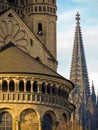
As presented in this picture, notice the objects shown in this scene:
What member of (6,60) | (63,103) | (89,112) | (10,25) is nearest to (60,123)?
(63,103)

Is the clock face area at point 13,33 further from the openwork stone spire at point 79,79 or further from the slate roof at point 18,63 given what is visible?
the openwork stone spire at point 79,79

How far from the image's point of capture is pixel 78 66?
199875 mm

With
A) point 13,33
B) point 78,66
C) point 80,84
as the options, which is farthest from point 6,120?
point 78,66

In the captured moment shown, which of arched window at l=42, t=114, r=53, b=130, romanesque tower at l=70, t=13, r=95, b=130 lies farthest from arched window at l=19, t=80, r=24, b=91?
romanesque tower at l=70, t=13, r=95, b=130

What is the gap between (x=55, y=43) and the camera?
8950 centimetres

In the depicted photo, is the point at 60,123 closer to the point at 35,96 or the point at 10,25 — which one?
the point at 35,96

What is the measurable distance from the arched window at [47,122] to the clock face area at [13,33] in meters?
10.7

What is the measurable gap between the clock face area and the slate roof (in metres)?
3.02

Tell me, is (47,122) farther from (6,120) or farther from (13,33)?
(13,33)

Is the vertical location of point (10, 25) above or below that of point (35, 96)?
above

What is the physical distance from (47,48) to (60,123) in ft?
49.1

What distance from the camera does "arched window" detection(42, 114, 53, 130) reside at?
249 ft

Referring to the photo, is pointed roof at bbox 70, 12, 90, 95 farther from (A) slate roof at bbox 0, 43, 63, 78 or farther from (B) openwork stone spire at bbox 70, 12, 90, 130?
(A) slate roof at bbox 0, 43, 63, 78

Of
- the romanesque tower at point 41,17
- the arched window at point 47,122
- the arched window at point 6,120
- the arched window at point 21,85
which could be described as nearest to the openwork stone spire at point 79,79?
the romanesque tower at point 41,17
